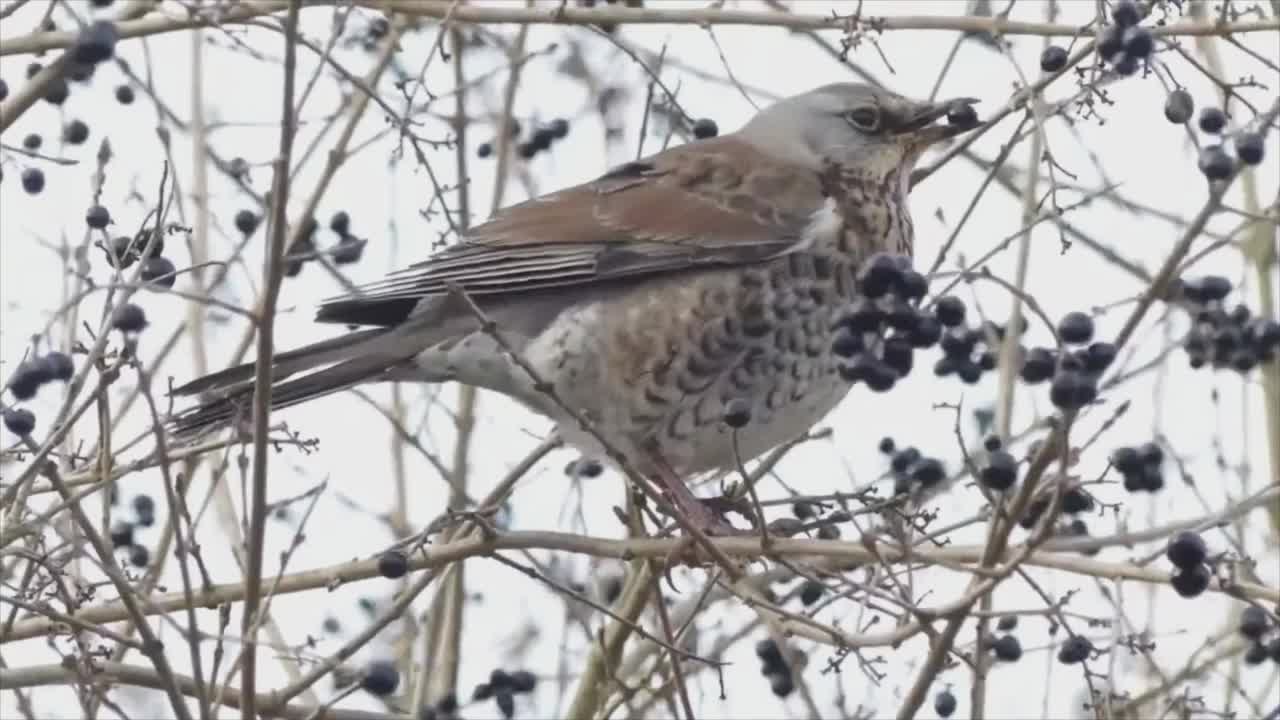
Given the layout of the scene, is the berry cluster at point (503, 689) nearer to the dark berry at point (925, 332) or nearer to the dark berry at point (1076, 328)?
the dark berry at point (925, 332)

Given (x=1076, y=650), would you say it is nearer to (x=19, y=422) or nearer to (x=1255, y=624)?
(x=1255, y=624)

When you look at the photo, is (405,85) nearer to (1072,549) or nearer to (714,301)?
(714,301)

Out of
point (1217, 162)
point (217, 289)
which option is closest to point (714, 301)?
point (217, 289)

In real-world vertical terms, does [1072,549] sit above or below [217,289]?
below

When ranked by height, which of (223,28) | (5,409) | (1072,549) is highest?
(223,28)

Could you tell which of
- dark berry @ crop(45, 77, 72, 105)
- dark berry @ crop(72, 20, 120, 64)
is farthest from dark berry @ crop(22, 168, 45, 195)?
dark berry @ crop(72, 20, 120, 64)

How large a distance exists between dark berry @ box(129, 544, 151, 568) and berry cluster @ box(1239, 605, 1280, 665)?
2458 millimetres

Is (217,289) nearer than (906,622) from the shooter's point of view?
No

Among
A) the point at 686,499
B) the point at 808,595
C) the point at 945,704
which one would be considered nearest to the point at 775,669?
the point at 808,595

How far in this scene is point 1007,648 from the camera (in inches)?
139

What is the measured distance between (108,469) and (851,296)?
6.40 feet

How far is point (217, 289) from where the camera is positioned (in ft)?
15.3

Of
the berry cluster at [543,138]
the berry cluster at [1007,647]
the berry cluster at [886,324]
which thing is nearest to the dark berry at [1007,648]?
the berry cluster at [1007,647]

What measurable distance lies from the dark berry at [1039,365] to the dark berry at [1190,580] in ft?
1.17
